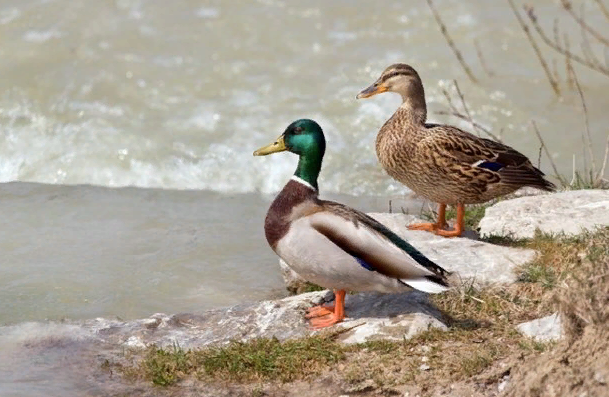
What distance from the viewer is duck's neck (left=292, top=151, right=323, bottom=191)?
19.1 feet

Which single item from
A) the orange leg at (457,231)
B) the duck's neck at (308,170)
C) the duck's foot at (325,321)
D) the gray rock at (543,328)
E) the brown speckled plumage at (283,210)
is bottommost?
the duck's foot at (325,321)

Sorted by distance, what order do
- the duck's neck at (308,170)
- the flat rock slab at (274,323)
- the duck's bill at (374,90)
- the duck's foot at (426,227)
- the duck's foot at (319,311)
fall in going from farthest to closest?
the duck's bill at (374,90)
the duck's foot at (426,227)
the duck's neck at (308,170)
the duck's foot at (319,311)
the flat rock slab at (274,323)

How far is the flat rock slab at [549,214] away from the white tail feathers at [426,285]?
4.74 ft

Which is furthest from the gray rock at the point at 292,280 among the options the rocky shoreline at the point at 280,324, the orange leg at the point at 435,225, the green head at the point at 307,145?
the green head at the point at 307,145

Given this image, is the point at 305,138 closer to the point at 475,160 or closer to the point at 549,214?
the point at 475,160

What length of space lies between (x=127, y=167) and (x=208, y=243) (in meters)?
2.20

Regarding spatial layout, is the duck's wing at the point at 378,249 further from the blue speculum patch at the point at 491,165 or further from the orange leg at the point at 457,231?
the blue speculum patch at the point at 491,165

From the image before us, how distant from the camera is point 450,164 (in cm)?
664

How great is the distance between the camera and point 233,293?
22.9 feet

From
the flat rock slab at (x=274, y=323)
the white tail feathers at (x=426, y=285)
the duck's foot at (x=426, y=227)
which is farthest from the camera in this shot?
the duck's foot at (x=426, y=227)

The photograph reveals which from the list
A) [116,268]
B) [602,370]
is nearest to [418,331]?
[602,370]

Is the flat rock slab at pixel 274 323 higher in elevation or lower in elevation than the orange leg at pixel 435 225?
lower

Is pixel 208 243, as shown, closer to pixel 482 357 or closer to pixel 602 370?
pixel 482 357

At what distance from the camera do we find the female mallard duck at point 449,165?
262 inches
